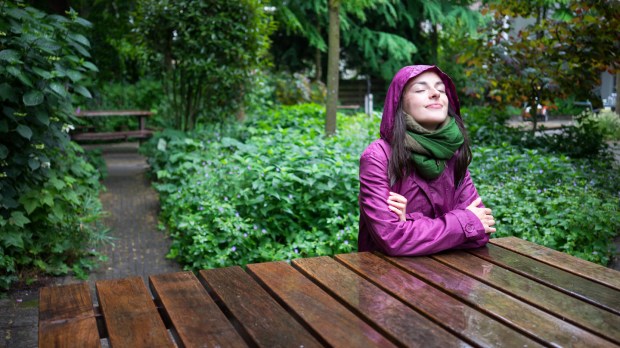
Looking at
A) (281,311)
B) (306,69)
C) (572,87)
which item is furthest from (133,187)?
(306,69)

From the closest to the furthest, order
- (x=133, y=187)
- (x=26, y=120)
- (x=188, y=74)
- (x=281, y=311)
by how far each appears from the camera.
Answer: (x=281, y=311) → (x=26, y=120) → (x=133, y=187) → (x=188, y=74)

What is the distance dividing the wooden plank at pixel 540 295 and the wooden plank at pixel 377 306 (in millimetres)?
384

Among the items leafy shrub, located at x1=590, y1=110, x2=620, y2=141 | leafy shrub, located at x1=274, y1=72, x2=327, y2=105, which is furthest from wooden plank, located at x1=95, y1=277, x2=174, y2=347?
leafy shrub, located at x1=274, y1=72, x2=327, y2=105

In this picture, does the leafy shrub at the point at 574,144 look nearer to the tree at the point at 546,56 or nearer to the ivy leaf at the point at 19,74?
the tree at the point at 546,56

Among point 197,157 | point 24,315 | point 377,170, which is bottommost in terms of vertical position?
point 24,315

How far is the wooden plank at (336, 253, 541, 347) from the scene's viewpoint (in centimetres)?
159

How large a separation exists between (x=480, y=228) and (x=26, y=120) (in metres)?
3.60

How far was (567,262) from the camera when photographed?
235 centimetres

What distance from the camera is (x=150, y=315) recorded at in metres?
1.81

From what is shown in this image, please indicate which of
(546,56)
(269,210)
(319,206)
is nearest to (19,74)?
(269,210)

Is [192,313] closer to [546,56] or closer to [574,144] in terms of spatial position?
[546,56]

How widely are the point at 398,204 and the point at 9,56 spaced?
306 centimetres

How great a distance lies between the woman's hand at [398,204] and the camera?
2.49 meters

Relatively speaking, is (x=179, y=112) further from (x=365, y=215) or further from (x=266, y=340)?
(x=266, y=340)
